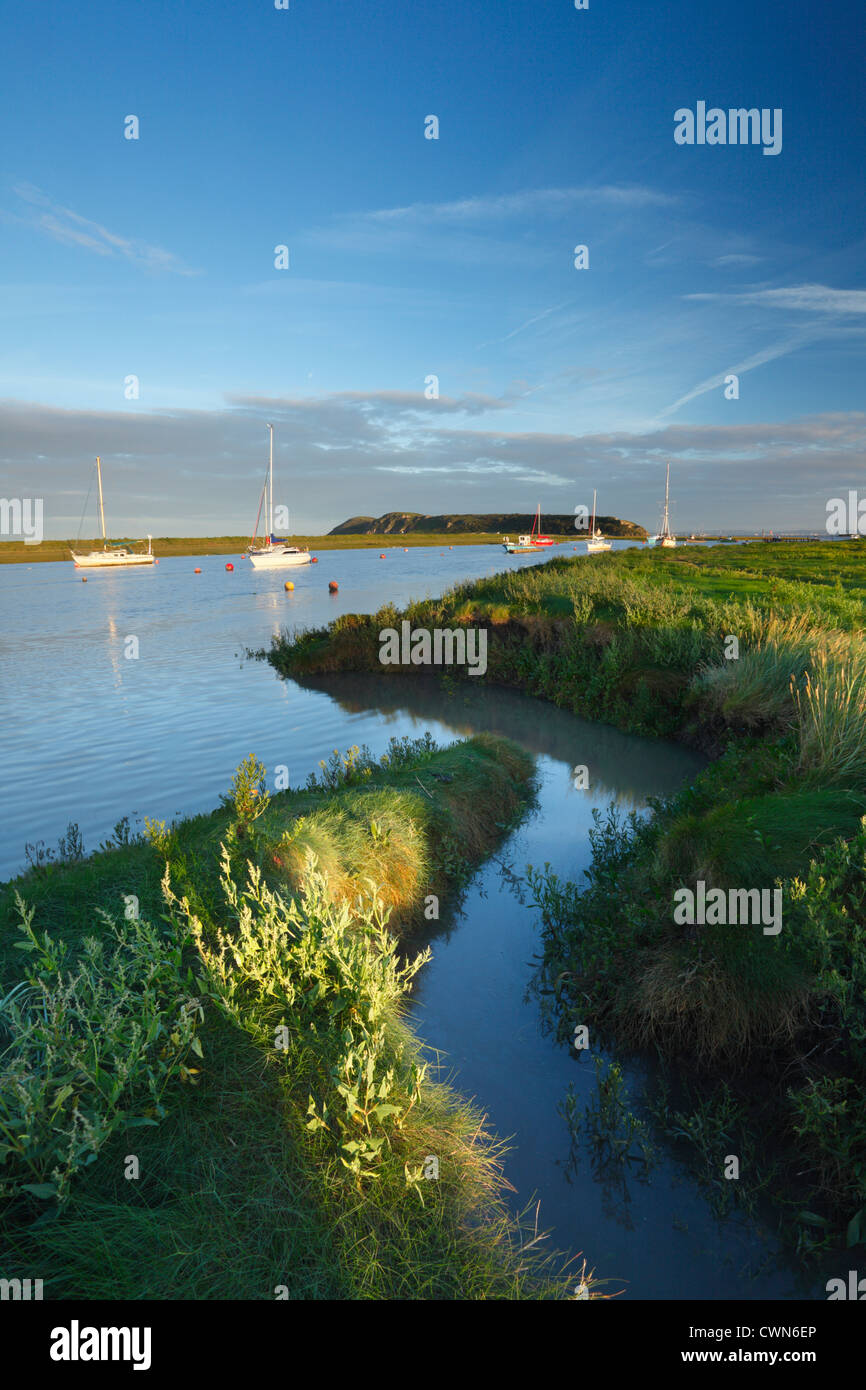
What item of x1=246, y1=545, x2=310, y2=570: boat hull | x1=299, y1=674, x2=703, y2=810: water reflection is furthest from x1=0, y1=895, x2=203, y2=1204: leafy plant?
x1=246, y1=545, x2=310, y2=570: boat hull

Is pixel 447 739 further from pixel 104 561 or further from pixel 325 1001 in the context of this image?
pixel 104 561

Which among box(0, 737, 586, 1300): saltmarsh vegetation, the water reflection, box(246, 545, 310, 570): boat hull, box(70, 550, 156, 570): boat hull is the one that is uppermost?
box(70, 550, 156, 570): boat hull

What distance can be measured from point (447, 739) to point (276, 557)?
7351 centimetres

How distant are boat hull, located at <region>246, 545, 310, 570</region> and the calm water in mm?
46897

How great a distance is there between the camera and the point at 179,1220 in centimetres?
349

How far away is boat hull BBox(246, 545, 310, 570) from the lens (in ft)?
272

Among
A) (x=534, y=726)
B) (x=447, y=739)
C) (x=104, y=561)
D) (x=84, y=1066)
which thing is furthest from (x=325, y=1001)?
(x=104, y=561)

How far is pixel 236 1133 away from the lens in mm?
4082

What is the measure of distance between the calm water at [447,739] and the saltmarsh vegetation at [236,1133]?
0.51 m

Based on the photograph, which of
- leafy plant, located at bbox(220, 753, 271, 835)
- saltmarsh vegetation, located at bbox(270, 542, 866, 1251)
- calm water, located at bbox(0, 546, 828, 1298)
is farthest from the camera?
leafy plant, located at bbox(220, 753, 271, 835)

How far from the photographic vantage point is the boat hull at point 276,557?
8300 cm

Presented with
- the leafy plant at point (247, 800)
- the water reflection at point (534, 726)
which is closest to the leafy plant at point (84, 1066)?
the leafy plant at point (247, 800)

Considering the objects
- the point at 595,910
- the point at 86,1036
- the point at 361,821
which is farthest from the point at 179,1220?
the point at 361,821

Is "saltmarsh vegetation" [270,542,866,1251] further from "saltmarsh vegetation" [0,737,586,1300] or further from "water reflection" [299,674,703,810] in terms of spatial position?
"saltmarsh vegetation" [0,737,586,1300]
